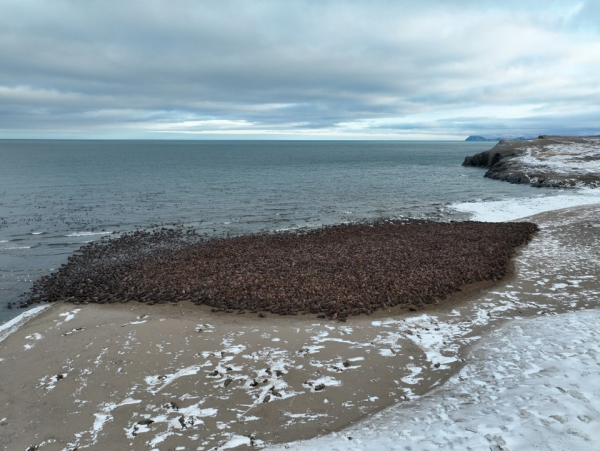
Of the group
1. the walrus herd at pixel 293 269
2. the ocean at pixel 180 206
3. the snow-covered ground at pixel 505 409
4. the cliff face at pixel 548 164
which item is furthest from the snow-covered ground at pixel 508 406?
the cliff face at pixel 548 164

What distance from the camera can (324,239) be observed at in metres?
21.9

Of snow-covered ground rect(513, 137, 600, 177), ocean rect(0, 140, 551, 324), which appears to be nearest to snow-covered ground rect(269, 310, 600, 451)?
ocean rect(0, 140, 551, 324)

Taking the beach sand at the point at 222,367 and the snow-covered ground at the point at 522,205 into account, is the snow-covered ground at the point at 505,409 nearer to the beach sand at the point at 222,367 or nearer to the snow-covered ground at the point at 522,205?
the beach sand at the point at 222,367

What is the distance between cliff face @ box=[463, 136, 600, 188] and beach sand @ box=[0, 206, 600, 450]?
3932 cm

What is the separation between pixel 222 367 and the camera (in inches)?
364

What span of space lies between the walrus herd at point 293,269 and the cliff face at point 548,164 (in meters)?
29.2

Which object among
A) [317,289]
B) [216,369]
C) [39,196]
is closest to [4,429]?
[216,369]

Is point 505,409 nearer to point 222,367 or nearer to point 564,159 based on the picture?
point 222,367

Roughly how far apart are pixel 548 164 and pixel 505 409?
59704 mm

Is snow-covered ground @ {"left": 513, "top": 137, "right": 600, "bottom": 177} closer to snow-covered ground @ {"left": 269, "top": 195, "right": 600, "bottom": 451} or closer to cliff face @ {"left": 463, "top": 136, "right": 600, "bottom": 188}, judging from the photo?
cliff face @ {"left": 463, "top": 136, "right": 600, "bottom": 188}

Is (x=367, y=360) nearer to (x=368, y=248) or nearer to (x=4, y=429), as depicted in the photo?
(x=4, y=429)

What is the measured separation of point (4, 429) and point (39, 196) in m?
39.0

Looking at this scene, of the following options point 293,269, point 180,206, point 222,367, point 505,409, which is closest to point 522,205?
point 293,269

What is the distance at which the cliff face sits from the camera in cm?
4663
